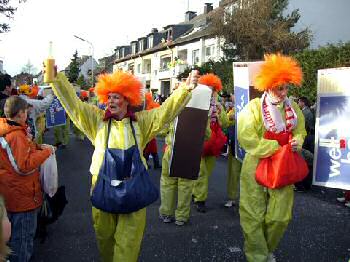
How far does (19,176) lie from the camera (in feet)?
12.2

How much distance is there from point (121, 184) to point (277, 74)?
201 cm

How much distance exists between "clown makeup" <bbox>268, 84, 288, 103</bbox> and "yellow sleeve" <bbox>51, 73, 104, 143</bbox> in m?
1.80

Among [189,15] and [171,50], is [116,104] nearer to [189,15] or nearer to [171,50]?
[171,50]

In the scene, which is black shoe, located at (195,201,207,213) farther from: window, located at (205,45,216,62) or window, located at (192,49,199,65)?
window, located at (192,49,199,65)

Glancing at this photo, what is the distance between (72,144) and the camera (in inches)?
554

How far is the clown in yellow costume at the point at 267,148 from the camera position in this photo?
415cm

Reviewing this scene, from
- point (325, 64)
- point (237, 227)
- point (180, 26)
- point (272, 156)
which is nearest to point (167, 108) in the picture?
point (272, 156)

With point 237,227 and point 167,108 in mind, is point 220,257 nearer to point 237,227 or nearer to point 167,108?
point 237,227

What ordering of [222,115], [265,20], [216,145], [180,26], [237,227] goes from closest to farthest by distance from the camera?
[237,227] → [216,145] → [222,115] → [265,20] → [180,26]

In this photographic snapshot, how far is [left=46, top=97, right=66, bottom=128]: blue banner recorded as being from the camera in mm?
9805

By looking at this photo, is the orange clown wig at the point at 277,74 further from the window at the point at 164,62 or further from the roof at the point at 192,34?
the window at the point at 164,62

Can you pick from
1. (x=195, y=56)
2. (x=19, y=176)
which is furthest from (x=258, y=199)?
(x=195, y=56)

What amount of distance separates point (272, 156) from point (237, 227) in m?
1.78

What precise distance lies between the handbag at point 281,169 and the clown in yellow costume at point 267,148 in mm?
70
